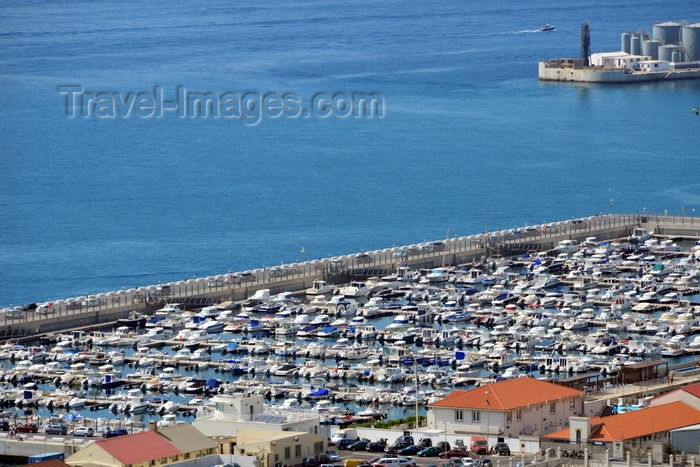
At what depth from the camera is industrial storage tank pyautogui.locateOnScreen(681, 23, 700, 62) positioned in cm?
12569

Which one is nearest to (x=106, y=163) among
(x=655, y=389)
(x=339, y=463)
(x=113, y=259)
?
(x=113, y=259)

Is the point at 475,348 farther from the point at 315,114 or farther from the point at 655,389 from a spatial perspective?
the point at 315,114

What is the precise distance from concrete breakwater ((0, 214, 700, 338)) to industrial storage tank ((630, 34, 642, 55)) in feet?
209

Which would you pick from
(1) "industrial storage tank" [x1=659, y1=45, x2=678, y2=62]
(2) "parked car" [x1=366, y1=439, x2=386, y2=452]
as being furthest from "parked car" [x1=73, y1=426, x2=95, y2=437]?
(1) "industrial storage tank" [x1=659, y1=45, x2=678, y2=62]

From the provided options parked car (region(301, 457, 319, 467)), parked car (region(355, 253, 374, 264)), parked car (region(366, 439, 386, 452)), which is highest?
parked car (region(301, 457, 319, 467))

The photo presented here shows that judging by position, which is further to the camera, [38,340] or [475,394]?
[38,340]

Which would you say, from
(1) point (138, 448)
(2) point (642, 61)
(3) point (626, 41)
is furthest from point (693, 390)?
(3) point (626, 41)

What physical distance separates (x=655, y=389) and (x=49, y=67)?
109938 millimetres

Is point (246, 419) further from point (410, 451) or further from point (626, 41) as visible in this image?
point (626, 41)

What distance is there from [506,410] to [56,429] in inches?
366

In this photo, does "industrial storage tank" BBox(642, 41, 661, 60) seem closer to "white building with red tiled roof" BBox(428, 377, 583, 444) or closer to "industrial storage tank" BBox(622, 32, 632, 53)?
"industrial storage tank" BBox(622, 32, 632, 53)

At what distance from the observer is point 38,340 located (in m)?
49.1

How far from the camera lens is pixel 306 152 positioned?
100438mm

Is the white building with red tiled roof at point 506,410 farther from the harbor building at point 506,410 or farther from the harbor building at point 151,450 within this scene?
the harbor building at point 151,450
